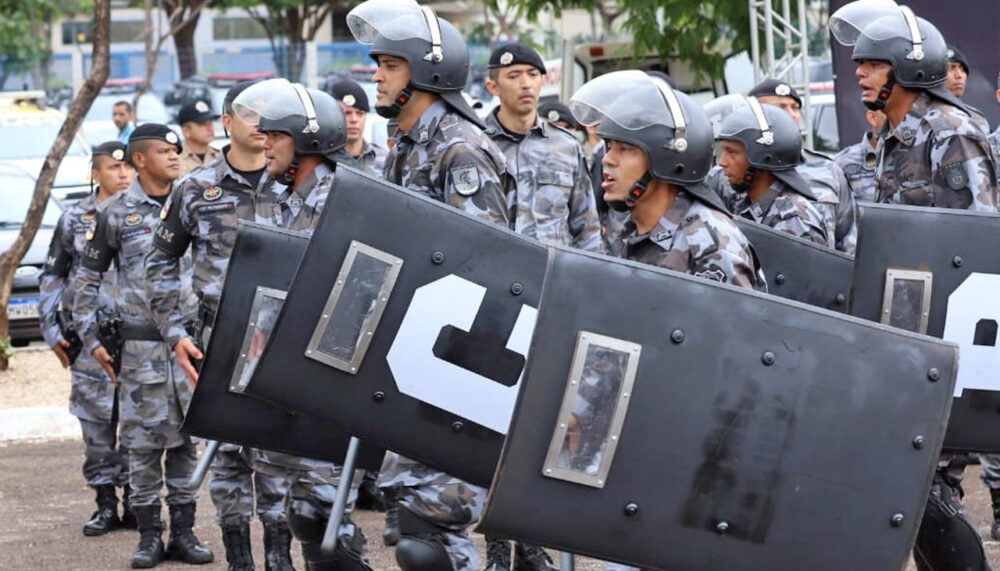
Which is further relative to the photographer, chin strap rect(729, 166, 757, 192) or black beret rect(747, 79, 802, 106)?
black beret rect(747, 79, 802, 106)

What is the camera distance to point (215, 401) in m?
5.90

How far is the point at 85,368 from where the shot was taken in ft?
29.7

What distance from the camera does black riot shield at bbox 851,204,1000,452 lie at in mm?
4953

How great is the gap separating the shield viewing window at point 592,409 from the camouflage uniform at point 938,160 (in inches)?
91.8

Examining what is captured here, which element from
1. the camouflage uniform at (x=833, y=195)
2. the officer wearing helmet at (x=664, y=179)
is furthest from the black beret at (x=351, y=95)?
the officer wearing helmet at (x=664, y=179)

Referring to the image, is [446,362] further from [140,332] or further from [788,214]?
[140,332]

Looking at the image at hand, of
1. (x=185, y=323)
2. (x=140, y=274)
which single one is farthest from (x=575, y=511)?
(x=140, y=274)

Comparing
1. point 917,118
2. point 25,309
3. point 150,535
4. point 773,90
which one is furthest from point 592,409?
point 25,309

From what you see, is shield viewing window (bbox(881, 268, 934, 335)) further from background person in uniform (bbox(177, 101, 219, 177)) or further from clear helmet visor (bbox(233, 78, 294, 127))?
background person in uniform (bbox(177, 101, 219, 177))

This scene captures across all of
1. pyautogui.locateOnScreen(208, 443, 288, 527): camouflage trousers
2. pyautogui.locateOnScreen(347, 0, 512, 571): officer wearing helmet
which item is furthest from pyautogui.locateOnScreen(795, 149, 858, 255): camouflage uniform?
pyautogui.locateOnScreen(208, 443, 288, 527): camouflage trousers

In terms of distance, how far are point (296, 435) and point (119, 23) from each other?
43324 millimetres

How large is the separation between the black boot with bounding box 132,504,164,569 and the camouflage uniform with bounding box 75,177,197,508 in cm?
4

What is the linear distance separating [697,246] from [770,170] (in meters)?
2.25

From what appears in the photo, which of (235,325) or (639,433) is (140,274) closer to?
(235,325)
